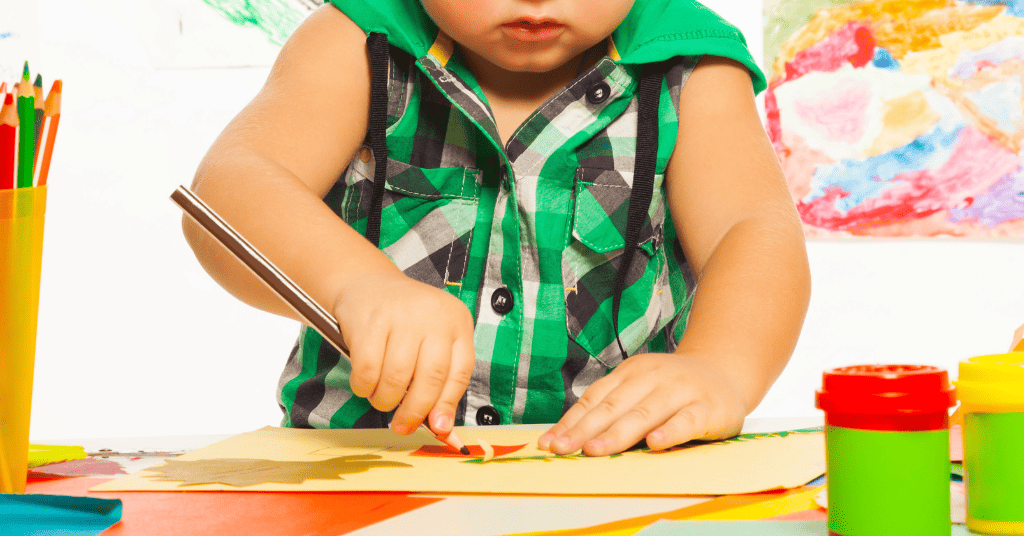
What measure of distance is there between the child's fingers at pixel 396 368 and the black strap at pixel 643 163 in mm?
284

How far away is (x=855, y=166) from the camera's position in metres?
1.66

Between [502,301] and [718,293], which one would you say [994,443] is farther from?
[502,301]

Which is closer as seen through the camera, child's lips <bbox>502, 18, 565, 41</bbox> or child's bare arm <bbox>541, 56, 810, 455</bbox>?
child's bare arm <bbox>541, 56, 810, 455</bbox>

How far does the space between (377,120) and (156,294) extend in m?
1.35

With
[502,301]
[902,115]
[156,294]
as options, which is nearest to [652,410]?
[502,301]

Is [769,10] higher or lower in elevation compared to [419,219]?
higher

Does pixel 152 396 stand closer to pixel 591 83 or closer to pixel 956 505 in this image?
pixel 591 83

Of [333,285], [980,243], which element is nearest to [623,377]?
[333,285]

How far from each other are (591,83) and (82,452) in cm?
41

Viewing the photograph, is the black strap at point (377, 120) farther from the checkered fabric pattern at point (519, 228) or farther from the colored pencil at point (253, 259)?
the colored pencil at point (253, 259)

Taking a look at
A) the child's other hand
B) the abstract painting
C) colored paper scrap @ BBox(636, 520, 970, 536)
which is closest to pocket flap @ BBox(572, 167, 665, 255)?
the child's other hand

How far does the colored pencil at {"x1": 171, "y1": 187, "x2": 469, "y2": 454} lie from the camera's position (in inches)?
12.3

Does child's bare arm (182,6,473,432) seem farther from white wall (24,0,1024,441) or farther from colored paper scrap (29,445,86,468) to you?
white wall (24,0,1024,441)

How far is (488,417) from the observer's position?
60cm
